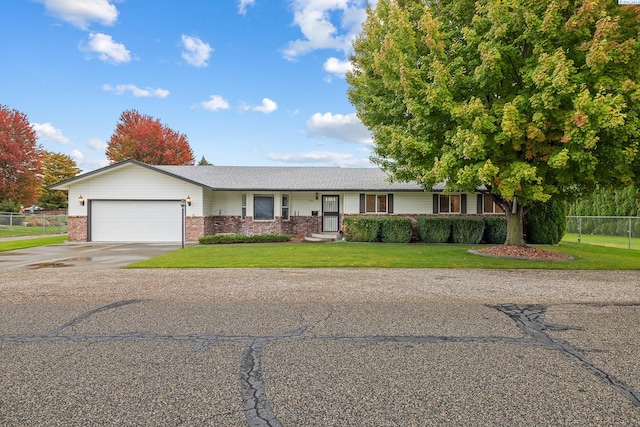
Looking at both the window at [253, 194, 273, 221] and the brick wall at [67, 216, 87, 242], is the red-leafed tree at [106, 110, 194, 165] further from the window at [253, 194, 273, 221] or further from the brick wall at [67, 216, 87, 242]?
the window at [253, 194, 273, 221]

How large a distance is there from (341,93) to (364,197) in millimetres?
5689

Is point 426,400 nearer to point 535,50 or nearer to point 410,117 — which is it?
point 535,50

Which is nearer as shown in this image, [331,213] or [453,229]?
[453,229]

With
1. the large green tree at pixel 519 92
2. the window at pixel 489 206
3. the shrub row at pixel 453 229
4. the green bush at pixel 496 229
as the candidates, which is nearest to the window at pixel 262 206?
the shrub row at pixel 453 229

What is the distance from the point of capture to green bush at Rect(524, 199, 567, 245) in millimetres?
17625

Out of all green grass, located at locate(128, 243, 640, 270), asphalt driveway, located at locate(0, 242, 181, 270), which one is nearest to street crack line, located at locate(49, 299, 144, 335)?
green grass, located at locate(128, 243, 640, 270)

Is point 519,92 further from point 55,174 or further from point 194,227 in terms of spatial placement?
point 55,174

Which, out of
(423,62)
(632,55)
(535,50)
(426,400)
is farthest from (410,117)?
(426,400)

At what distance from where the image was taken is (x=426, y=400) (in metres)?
2.97

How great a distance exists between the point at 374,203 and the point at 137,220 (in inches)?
496

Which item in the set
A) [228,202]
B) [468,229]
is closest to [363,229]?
[468,229]

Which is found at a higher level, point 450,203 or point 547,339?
point 450,203

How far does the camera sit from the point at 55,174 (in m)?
48.3

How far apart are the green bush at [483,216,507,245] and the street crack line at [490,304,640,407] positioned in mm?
13405
